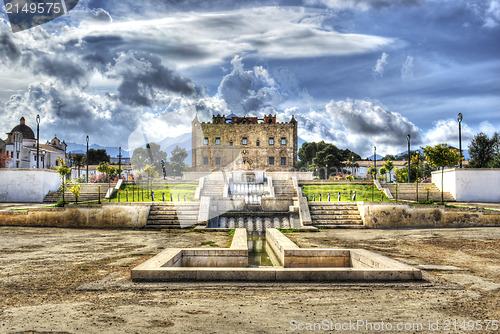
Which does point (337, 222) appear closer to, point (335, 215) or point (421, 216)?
point (335, 215)

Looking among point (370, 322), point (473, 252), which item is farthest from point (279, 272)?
point (473, 252)

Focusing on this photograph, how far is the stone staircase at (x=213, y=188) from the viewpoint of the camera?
21.5 meters

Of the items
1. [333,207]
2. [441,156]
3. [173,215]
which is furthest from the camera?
[441,156]

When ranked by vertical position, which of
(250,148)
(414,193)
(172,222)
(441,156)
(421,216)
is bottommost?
(172,222)

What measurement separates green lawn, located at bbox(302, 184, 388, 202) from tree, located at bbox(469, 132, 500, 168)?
81.0 feet

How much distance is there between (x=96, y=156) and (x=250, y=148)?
55536 mm

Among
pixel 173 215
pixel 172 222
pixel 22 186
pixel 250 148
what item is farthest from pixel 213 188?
pixel 250 148

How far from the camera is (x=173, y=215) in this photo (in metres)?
16.0

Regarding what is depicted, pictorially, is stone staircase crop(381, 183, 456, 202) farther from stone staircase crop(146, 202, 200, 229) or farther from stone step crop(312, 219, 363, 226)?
stone staircase crop(146, 202, 200, 229)

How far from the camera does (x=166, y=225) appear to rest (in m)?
15.3

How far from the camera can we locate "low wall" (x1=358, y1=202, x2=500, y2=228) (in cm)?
1559

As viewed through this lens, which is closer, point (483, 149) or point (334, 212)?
point (334, 212)

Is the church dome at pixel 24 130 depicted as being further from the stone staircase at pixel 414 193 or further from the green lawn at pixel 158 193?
the stone staircase at pixel 414 193

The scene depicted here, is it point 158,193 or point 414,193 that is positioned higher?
point 158,193
